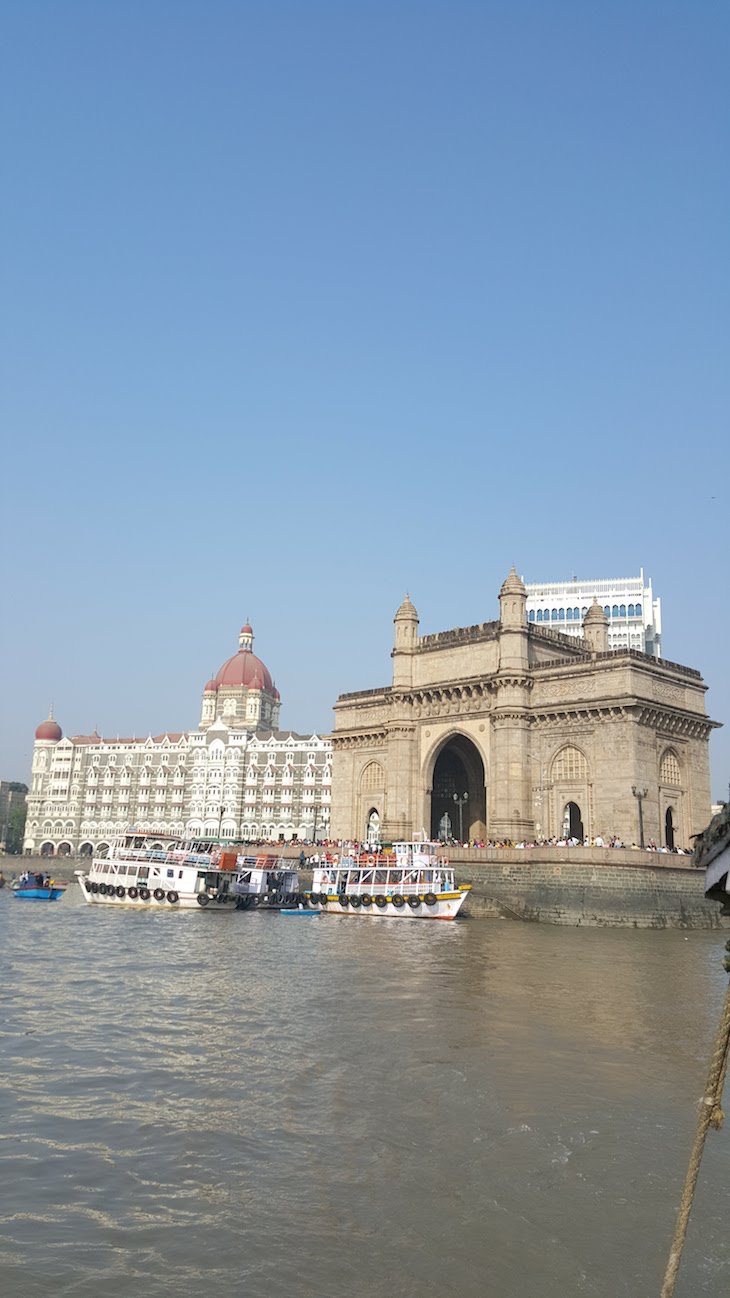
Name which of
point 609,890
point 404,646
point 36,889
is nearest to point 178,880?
point 36,889

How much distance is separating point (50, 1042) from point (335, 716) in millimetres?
51694

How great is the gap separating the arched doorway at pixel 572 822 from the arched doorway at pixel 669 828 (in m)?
4.03

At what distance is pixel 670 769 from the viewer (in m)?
48.6

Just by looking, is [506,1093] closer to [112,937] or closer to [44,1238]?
[44,1238]

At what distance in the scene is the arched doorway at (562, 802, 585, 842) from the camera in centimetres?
4916

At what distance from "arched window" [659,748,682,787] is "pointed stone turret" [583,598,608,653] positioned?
27.7 ft

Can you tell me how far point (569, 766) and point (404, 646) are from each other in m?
14.1

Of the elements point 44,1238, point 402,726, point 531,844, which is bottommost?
point 44,1238

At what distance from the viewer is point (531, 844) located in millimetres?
48875

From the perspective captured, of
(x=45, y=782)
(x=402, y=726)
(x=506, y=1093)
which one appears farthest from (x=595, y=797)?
(x=45, y=782)

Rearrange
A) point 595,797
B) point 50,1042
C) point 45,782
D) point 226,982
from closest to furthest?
point 50,1042 < point 226,982 < point 595,797 < point 45,782

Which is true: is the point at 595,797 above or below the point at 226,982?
above

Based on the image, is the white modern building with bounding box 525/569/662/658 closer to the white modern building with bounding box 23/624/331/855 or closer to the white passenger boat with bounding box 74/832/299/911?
the white modern building with bounding box 23/624/331/855

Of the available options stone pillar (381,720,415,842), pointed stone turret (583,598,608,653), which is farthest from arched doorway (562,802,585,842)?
stone pillar (381,720,415,842)
